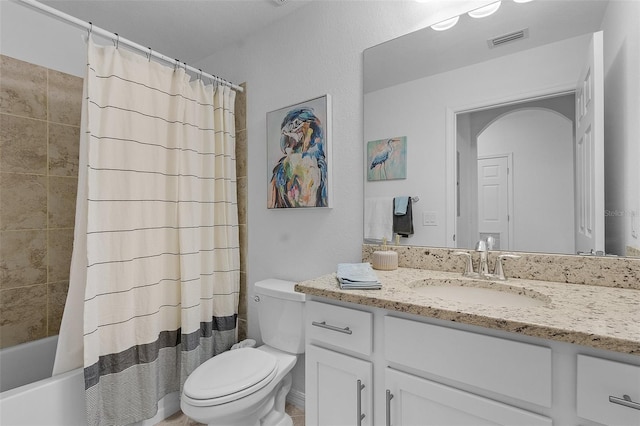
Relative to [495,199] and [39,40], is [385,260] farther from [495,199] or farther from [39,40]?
[39,40]

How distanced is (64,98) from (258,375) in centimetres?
219

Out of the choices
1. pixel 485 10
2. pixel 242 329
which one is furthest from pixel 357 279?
pixel 242 329

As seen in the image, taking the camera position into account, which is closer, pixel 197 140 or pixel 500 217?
pixel 500 217

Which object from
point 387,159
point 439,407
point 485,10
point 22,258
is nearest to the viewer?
point 439,407

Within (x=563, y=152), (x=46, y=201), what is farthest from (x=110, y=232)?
(x=563, y=152)

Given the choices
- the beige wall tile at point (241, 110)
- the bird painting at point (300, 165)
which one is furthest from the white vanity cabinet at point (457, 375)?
the beige wall tile at point (241, 110)

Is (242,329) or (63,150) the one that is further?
(242,329)

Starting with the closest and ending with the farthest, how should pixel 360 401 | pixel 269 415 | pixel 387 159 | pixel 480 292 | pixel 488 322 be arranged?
pixel 488 322, pixel 360 401, pixel 480 292, pixel 387 159, pixel 269 415

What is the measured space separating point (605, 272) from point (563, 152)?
0.47 metres

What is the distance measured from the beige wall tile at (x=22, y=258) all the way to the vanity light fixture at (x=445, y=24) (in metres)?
2.59

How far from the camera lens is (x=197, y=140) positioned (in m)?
1.90

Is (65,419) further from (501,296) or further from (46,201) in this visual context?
(501,296)

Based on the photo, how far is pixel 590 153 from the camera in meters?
1.16

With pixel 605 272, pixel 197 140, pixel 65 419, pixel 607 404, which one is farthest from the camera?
pixel 197 140
